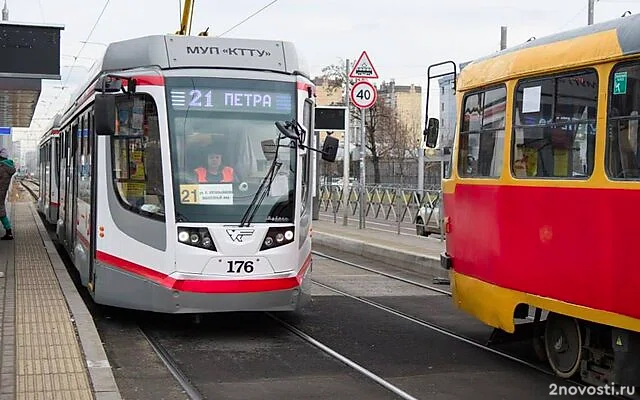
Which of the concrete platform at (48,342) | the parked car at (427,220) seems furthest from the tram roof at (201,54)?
the parked car at (427,220)

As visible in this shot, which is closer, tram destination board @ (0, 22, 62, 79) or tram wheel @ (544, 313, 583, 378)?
tram wheel @ (544, 313, 583, 378)

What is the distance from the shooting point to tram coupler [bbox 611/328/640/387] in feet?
21.7

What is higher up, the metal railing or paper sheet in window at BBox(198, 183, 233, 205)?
paper sheet in window at BBox(198, 183, 233, 205)

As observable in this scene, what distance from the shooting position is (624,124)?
21.3 ft

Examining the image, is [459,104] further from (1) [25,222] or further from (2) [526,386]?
(1) [25,222]

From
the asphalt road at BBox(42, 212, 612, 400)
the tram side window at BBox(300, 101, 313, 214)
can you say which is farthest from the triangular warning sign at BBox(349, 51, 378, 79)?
the tram side window at BBox(300, 101, 313, 214)

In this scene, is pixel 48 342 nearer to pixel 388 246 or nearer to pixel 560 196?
pixel 560 196

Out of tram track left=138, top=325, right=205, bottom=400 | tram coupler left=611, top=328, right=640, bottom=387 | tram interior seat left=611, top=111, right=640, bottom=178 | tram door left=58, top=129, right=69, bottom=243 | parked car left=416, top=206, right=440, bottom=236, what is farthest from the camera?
parked car left=416, top=206, right=440, bottom=236

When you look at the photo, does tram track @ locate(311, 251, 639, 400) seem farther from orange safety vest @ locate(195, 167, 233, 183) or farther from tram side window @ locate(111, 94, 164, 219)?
tram side window @ locate(111, 94, 164, 219)

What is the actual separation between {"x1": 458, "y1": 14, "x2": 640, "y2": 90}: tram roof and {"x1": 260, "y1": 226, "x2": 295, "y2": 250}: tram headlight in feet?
7.76

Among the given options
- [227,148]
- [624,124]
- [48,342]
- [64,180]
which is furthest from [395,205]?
[624,124]

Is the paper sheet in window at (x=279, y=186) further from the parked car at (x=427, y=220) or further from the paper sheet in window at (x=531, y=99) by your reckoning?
the parked car at (x=427, y=220)

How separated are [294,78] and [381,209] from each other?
1805cm

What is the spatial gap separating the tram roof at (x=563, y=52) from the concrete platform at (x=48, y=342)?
425 cm
